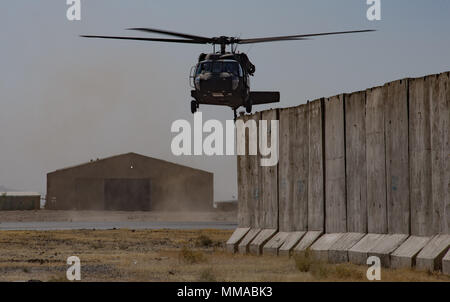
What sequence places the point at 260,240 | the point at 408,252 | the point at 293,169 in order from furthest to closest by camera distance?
1. the point at 260,240
2. the point at 293,169
3. the point at 408,252

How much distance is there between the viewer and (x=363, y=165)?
1791cm

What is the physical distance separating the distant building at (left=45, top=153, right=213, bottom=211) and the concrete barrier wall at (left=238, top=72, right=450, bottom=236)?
6666cm

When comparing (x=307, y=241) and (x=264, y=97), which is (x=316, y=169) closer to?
(x=307, y=241)

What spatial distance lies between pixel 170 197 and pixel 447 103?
76.1m

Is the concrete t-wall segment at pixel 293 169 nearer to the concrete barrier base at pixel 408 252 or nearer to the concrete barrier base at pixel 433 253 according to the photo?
the concrete barrier base at pixel 408 252

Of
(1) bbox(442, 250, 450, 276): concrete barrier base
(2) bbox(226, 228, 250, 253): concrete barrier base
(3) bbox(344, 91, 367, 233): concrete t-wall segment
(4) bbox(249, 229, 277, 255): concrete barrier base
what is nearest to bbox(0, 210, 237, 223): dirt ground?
(2) bbox(226, 228, 250, 253): concrete barrier base

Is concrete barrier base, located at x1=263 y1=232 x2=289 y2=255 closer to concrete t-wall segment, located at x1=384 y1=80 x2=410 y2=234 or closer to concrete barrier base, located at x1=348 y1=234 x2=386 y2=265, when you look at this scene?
concrete barrier base, located at x1=348 y1=234 x2=386 y2=265

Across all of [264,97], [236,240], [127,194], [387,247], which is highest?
[264,97]

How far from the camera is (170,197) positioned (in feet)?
297

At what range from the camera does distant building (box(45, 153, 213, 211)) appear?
290 feet

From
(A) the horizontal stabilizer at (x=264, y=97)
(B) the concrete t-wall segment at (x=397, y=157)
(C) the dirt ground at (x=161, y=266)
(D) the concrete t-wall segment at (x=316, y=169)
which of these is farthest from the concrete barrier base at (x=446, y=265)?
(A) the horizontal stabilizer at (x=264, y=97)

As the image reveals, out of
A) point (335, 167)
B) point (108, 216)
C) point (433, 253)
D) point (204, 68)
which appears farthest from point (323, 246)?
point (108, 216)

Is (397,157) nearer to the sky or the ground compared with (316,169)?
nearer to the sky

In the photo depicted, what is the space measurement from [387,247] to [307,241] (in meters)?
3.39
